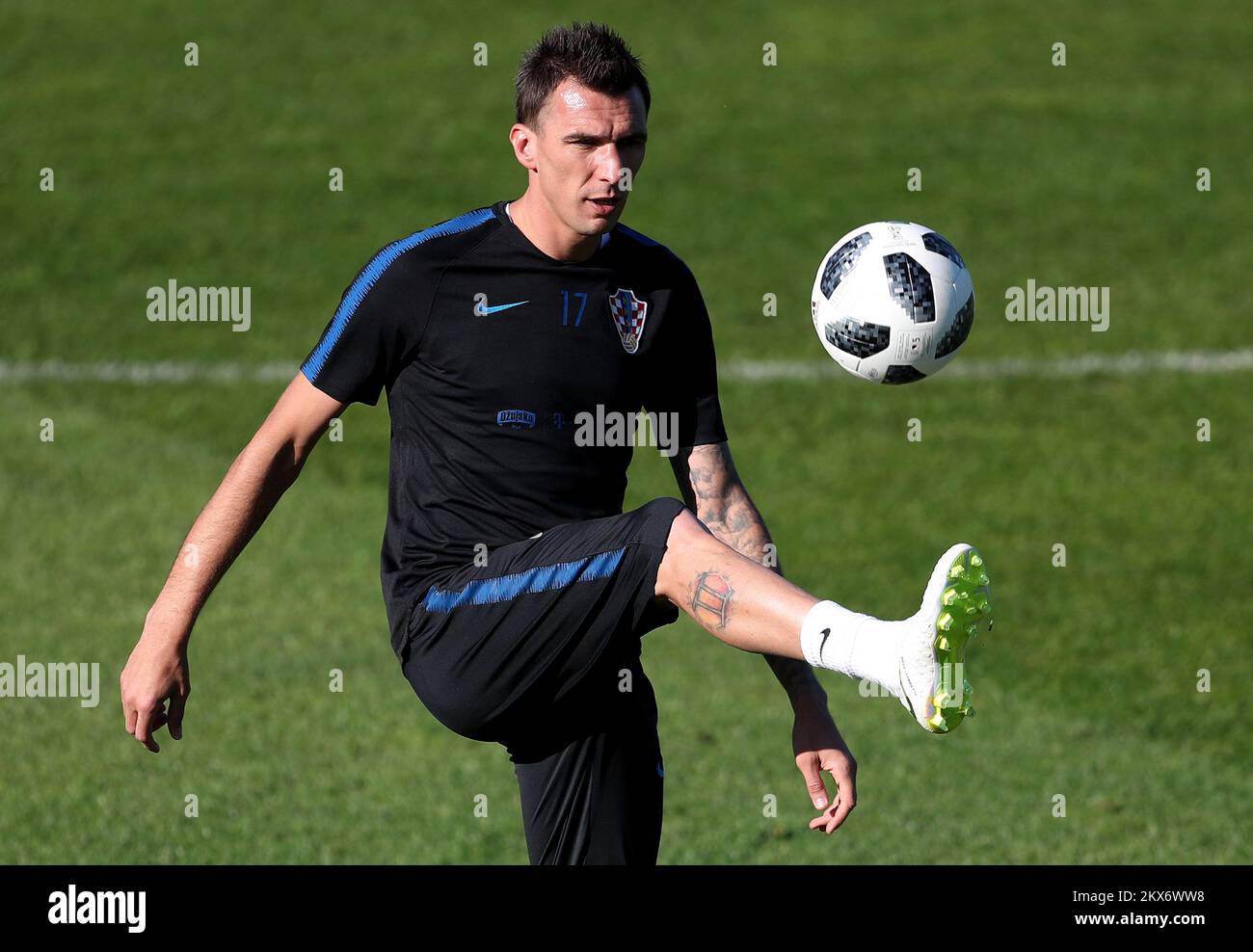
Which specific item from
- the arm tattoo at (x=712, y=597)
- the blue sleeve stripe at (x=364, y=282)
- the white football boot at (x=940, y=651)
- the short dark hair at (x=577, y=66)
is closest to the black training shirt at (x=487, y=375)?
the blue sleeve stripe at (x=364, y=282)

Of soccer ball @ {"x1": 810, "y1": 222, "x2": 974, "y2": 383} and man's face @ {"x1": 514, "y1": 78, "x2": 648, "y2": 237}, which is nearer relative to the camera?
man's face @ {"x1": 514, "y1": 78, "x2": 648, "y2": 237}

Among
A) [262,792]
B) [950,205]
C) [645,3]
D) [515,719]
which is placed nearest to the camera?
[515,719]

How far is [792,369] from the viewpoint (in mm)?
17844

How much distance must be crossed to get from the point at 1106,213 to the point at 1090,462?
656cm

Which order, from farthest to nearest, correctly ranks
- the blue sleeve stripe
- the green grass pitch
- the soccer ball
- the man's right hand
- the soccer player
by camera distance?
the green grass pitch
the soccer ball
the blue sleeve stripe
the soccer player
the man's right hand

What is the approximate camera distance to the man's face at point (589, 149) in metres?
6.14

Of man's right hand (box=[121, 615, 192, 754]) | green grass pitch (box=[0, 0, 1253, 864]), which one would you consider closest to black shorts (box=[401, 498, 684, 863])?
man's right hand (box=[121, 615, 192, 754])

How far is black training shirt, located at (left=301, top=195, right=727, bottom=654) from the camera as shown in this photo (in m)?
6.37

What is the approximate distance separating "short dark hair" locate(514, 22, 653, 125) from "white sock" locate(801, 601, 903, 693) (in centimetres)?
205

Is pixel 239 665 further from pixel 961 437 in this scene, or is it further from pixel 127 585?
pixel 961 437

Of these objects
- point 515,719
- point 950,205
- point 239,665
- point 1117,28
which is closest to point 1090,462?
point 950,205

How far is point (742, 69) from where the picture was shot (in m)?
25.3

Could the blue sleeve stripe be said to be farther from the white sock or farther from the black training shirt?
the white sock

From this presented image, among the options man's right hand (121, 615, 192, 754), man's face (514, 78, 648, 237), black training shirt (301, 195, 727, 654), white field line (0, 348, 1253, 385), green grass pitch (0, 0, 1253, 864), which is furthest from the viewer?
white field line (0, 348, 1253, 385)
